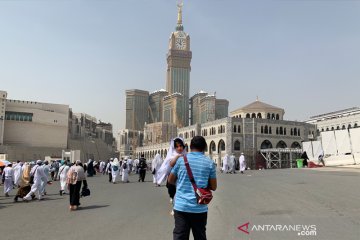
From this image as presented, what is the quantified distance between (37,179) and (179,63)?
177 metres

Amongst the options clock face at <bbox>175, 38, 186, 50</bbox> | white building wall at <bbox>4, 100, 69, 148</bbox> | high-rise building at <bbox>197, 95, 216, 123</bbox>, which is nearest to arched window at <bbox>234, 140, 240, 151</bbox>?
white building wall at <bbox>4, 100, 69, 148</bbox>

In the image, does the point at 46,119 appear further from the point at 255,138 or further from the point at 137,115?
the point at 137,115

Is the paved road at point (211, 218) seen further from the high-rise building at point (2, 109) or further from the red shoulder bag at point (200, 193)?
the high-rise building at point (2, 109)

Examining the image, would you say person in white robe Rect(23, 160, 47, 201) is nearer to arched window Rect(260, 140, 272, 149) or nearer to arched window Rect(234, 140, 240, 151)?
arched window Rect(234, 140, 240, 151)

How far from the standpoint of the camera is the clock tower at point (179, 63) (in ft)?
608

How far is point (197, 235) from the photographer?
4.12 meters

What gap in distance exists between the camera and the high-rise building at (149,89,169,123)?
183 metres

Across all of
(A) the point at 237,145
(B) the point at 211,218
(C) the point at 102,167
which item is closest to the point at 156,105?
(A) the point at 237,145

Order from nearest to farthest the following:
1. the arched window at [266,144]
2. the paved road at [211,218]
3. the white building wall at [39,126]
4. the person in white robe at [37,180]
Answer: the paved road at [211,218] < the person in white robe at [37,180] < the white building wall at [39,126] < the arched window at [266,144]

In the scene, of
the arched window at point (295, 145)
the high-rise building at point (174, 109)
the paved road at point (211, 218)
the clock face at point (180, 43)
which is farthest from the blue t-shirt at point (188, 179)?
the clock face at point (180, 43)

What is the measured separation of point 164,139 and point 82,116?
141ft

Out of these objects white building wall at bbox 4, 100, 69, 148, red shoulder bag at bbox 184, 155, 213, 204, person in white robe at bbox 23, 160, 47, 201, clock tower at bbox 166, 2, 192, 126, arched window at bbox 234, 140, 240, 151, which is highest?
clock tower at bbox 166, 2, 192, 126

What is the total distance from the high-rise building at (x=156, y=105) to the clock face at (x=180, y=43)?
24.1 metres

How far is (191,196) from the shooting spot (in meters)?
4.14
